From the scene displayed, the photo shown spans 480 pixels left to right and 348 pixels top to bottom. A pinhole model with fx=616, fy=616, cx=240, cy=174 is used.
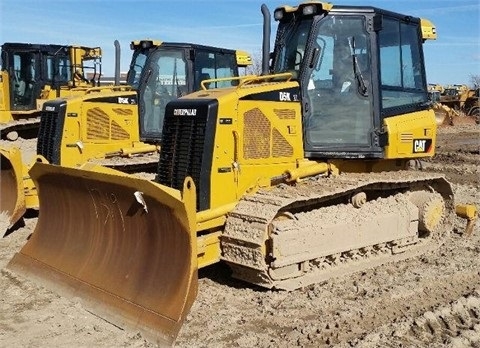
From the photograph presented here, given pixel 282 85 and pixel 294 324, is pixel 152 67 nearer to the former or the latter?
pixel 282 85

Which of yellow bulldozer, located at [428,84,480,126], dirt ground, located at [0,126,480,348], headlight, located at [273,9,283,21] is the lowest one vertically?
dirt ground, located at [0,126,480,348]

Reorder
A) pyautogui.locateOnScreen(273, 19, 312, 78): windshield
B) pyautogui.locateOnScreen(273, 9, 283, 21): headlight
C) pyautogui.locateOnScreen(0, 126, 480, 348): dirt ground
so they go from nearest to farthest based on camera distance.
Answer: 1. pyautogui.locateOnScreen(0, 126, 480, 348): dirt ground
2. pyautogui.locateOnScreen(273, 19, 312, 78): windshield
3. pyautogui.locateOnScreen(273, 9, 283, 21): headlight

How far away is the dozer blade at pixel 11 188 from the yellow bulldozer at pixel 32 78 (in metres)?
8.98

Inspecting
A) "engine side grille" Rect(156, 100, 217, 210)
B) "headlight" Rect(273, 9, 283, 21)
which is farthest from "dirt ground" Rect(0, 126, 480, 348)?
"headlight" Rect(273, 9, 283, 21)

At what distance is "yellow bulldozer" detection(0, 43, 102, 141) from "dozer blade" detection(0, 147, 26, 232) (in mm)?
8984

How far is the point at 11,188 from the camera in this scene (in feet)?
28.2

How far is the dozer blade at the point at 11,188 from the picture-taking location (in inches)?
325

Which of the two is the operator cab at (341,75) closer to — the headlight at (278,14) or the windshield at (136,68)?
the headlight at (278,14)

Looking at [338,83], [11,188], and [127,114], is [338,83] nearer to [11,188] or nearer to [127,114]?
[127,114]

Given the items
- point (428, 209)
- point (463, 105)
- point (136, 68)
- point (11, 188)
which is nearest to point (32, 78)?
point (136, 68)

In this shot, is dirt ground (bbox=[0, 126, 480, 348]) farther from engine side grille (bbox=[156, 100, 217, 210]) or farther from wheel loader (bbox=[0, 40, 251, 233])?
wheel loader (bbox=[0, 40, 251, 233])

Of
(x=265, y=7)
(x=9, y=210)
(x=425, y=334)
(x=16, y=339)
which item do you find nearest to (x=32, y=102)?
(x=9, y=210)

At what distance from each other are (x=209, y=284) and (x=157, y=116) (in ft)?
14.9

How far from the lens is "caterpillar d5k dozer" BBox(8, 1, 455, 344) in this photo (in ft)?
16.7
